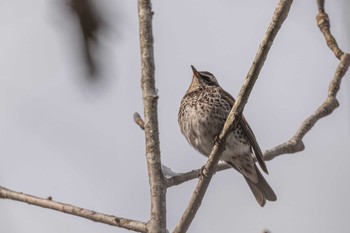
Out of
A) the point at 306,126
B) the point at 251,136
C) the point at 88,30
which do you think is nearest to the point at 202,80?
the point at 251,136

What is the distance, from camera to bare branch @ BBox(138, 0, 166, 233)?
2.91 meters

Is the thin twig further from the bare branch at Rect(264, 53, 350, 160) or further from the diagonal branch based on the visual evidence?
the bare branch at Rect(264, 53, 350, 160)

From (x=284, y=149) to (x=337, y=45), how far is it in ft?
4.45

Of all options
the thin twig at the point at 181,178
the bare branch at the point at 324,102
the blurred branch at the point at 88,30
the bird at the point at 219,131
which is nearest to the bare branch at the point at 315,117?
the bare branch at the point at 324,102

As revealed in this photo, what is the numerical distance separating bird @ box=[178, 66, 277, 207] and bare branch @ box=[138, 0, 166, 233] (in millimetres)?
2094

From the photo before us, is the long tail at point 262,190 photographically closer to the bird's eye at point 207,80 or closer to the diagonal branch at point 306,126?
the diagonal branch at point 306,126

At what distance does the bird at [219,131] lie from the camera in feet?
18.3

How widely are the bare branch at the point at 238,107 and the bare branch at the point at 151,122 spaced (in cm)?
16

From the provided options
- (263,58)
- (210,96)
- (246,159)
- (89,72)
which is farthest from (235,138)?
(89,72)

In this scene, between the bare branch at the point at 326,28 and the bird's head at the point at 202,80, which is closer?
the bare branch at the point at 326,28

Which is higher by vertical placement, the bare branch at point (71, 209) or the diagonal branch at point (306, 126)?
the diagonal branch at point (306, 126)

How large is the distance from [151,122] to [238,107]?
0.52 meters

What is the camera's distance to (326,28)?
325 centimetres

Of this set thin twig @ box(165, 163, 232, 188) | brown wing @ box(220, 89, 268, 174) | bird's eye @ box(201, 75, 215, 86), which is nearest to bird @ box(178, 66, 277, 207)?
brown wing @ box(220, 89, 268, 174)
